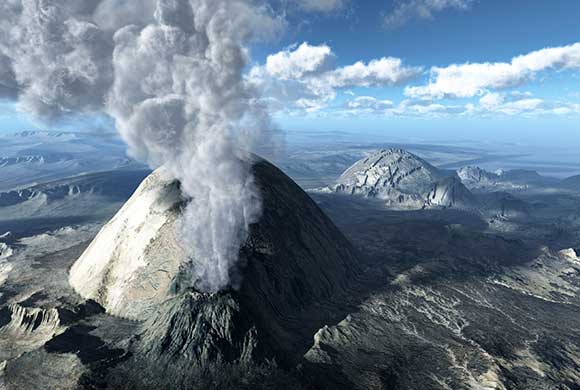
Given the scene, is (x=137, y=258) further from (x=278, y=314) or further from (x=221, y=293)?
(x=278, y=314)

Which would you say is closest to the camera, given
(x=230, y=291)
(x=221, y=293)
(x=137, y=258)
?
(x=221, y=293)

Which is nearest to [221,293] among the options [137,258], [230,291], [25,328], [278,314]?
[230,291]

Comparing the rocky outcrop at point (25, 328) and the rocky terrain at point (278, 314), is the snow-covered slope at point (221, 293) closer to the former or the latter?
the rocky terrain at point (278, 314)

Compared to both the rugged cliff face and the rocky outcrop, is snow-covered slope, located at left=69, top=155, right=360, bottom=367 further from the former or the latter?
the rocky outcrop

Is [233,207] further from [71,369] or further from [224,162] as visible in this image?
[71,369]

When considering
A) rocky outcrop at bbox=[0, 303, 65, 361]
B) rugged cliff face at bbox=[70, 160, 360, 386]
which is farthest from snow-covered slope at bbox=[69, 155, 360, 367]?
rocky outcrop at bbox=[0, 303, 65, 361]

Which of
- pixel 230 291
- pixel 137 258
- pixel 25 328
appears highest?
pixel 230 291

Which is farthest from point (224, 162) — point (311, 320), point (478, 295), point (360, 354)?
point (478, 295)

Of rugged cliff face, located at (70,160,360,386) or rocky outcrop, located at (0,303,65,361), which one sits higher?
rugged cliff face, located at (70,160,360,386)
